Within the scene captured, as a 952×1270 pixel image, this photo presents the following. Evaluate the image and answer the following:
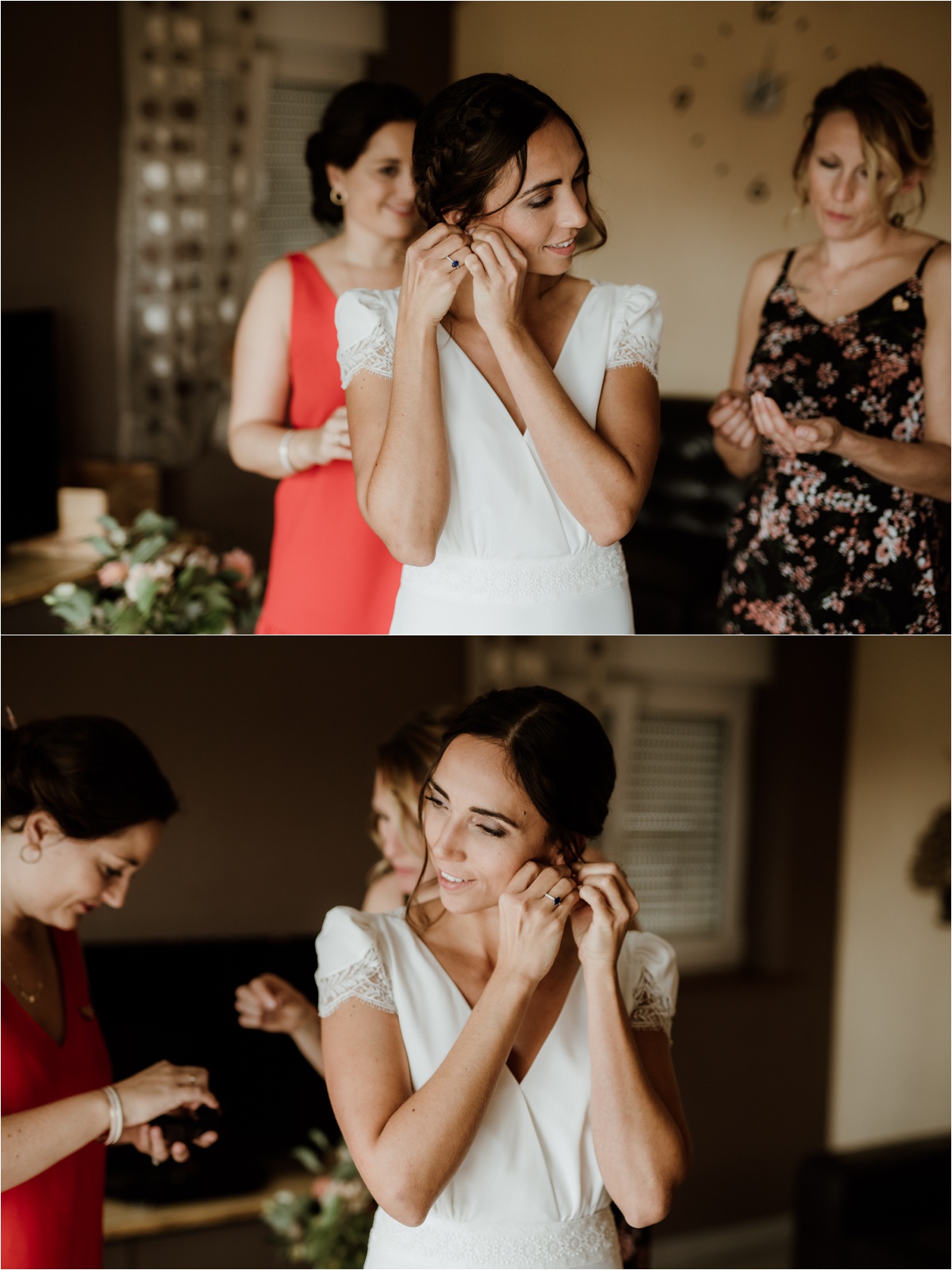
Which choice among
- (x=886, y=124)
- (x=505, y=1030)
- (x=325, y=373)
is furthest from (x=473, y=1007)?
(x=886, y=124)

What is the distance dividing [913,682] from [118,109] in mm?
1473

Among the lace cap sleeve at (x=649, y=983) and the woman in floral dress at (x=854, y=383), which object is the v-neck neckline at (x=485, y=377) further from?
the lace cap sleeve at (x=649, y=983)

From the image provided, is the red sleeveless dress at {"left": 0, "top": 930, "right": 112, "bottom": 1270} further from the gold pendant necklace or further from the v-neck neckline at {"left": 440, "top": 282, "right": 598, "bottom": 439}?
the v-neck neckline at {"left": 440, "top": 282, "right": 598, "bottom": 439}

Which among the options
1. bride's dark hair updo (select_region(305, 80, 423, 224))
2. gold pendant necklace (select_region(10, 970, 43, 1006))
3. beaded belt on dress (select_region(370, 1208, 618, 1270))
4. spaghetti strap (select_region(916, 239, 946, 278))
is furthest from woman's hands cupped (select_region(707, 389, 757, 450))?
gold pendant necklace (select_region(10, 970, 43, 1006))

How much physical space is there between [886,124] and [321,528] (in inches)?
29.9

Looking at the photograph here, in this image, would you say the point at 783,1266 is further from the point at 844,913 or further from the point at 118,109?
the point at 118,109

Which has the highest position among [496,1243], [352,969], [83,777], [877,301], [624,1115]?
[877,301]

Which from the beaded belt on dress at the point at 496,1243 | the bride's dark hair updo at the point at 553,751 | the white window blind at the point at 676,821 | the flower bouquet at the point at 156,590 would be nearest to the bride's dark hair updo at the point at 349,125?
the flower bouquet at the point at 156,590

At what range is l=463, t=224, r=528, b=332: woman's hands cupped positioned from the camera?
1.00 m

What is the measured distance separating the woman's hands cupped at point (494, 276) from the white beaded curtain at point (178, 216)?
78 cm

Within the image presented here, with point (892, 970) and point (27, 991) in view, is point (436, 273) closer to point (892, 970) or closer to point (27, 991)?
point (27, 991)

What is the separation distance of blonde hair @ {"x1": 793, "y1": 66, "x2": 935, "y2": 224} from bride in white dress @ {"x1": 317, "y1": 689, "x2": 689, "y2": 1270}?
0.68m

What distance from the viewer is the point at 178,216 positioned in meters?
1.91

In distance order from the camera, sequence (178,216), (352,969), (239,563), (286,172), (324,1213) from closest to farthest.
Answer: (352,969) < (324,1213) < (239,563) < (286,172) < (178,216)
